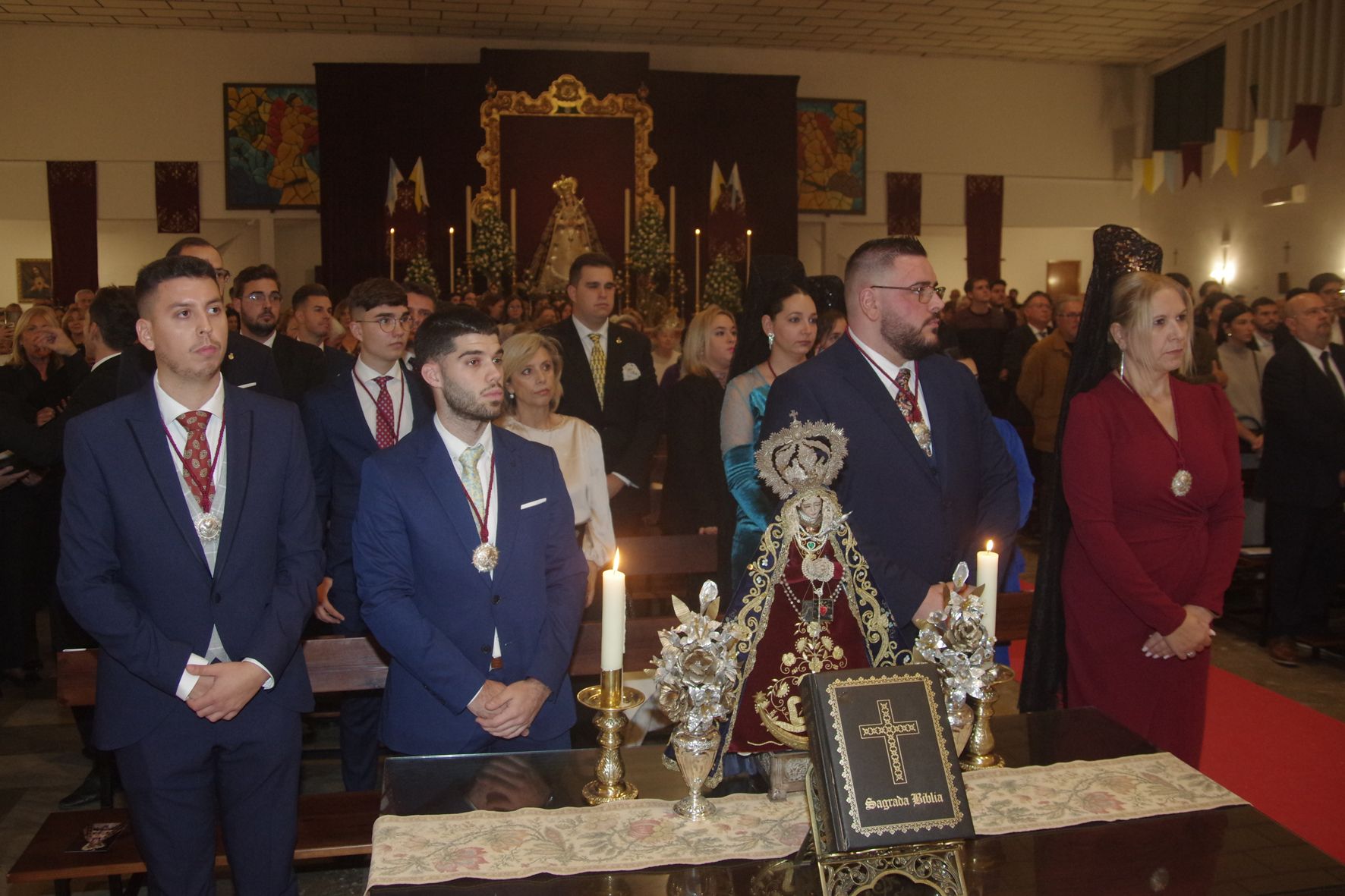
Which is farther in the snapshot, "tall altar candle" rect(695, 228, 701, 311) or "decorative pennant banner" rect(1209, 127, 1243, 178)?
"tall altar candle" rect(695, 228, 701, 311)

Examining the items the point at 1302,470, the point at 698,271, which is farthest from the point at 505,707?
the point at 698,271

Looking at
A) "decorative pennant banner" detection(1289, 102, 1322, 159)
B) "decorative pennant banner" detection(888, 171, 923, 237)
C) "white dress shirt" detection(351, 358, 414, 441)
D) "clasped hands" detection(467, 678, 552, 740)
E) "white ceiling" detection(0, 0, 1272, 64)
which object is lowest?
"clasped hands" detection(467, 678, 552, 740)

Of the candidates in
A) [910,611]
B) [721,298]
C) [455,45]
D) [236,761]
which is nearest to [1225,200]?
[721,298]

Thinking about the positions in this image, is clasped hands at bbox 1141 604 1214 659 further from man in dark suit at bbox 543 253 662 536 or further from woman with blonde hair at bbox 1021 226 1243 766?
man in dark suit at bbox 543 253 662 536

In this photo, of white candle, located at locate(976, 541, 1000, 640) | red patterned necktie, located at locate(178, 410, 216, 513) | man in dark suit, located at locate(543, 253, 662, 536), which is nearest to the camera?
white candle, located at locate(976, 541, 1000, 640)

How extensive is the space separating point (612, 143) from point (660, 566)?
10524mm

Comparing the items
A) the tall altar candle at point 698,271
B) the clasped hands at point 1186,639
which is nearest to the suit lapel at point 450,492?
the clasped hands at point 1186,639

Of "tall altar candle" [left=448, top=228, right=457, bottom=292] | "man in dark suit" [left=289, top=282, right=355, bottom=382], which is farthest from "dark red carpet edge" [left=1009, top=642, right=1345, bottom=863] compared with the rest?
"tall altar candle" [left=448, top=228, right=457, bottom=292]

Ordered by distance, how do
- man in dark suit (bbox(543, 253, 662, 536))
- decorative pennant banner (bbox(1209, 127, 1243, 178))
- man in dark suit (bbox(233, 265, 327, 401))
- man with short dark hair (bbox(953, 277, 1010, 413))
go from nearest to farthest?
man in dark suit (bbox(233, 265, 327, 401)), man in dark suit (bbox(543, 253, 662, 536)), man with short dark hair (bbox(953, 277, 1010, 413)), decorative pennant banner (bbox(1209, 127, 1243, 178))

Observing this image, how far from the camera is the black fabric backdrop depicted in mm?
13672

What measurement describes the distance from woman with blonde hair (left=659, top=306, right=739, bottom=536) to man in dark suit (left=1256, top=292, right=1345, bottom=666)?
9.49 ft

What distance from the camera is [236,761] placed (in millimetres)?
2561

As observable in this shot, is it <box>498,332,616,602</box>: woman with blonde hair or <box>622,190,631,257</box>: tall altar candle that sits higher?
<box>622,190,631,257</box>: tall altar candle

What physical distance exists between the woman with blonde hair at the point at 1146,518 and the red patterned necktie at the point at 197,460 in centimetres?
226
